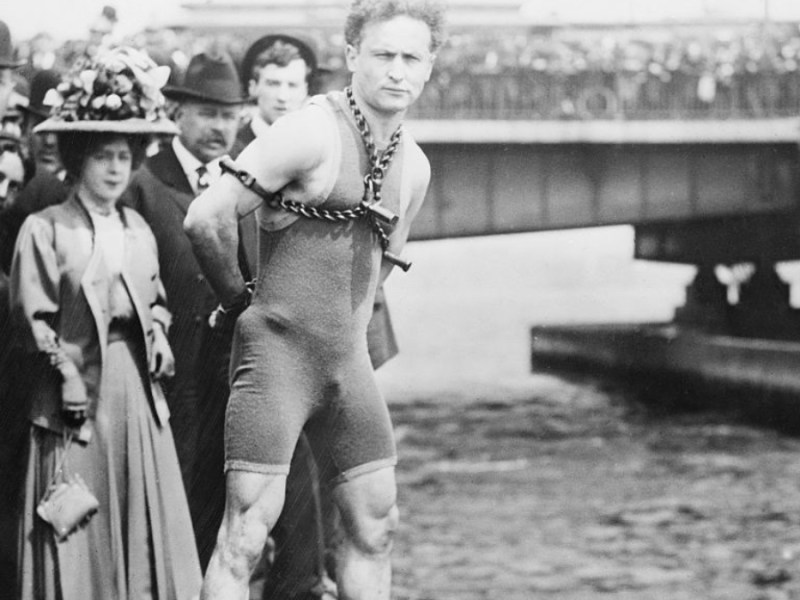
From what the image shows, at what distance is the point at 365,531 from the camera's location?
4.78m

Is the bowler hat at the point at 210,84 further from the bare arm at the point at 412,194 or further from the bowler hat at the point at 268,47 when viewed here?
the bare arm at the point at 412,194

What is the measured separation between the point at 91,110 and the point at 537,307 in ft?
170

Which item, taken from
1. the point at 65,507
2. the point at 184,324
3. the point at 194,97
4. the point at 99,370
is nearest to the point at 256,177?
the point at 99,370

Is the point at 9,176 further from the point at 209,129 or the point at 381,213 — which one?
the point at 381,213

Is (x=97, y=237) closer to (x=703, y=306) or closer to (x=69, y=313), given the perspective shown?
(x=69, y=313)

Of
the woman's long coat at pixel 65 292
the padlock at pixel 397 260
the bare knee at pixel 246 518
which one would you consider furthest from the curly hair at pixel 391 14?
the woman's long coat at pixel 65 292

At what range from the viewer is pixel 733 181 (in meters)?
20.7

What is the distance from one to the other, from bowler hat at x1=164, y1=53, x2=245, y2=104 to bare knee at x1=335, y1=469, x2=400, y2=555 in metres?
2.35

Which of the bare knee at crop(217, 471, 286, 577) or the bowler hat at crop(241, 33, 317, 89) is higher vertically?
the bowler hat at crop(241, 33, 317, 89)

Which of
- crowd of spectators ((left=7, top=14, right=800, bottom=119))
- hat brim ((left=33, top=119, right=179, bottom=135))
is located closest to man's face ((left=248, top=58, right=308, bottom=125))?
hat brim ((left=33, top=119, right=179, bottom=135))

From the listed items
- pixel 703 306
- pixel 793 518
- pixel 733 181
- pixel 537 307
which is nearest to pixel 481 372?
pixel 703 306

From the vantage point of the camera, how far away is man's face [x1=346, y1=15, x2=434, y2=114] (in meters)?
4.70

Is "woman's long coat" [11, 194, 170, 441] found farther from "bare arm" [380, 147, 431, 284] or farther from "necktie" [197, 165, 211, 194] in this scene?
"bare arm" [380, 147, 431, 284]

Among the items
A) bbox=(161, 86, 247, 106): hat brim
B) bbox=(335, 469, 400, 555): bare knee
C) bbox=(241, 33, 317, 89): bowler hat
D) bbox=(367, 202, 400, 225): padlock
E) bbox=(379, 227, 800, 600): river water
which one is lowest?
bbox=(379, 227, 800, 600): river water
